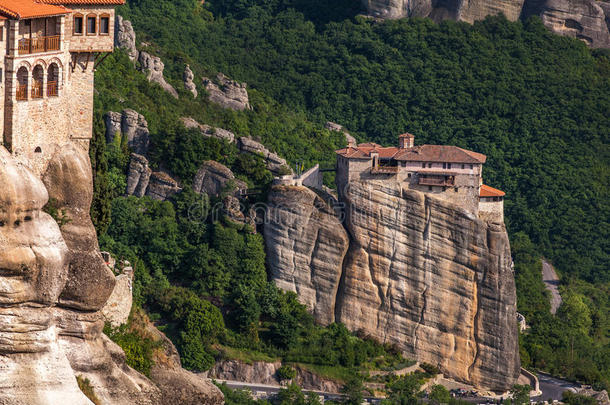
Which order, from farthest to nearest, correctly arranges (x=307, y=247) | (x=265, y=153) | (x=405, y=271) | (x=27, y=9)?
(x=265, y=153), (x=405, y=271), (x=307, y=247), (x=27, y=9)

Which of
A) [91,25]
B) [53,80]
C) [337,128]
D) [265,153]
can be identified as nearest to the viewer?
[53,80]

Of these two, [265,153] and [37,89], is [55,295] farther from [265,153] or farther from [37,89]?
[265,153]

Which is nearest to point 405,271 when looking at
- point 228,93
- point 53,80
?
point 228,93

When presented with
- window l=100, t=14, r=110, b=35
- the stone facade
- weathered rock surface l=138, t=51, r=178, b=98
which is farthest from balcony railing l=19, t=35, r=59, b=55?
weathered rock surface l=138, t=51, r=178, b=98

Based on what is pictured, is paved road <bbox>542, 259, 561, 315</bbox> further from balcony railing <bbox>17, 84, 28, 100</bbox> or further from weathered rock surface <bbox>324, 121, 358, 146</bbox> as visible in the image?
balcony railing <bbox>17, 84, 28, 100</bbox>

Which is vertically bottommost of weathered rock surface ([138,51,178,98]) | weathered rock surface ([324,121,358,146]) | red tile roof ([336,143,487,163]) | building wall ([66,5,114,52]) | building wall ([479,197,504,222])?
weathered rock surface ([324,121,358,146])

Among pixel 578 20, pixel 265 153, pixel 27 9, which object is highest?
pixel 27 9
